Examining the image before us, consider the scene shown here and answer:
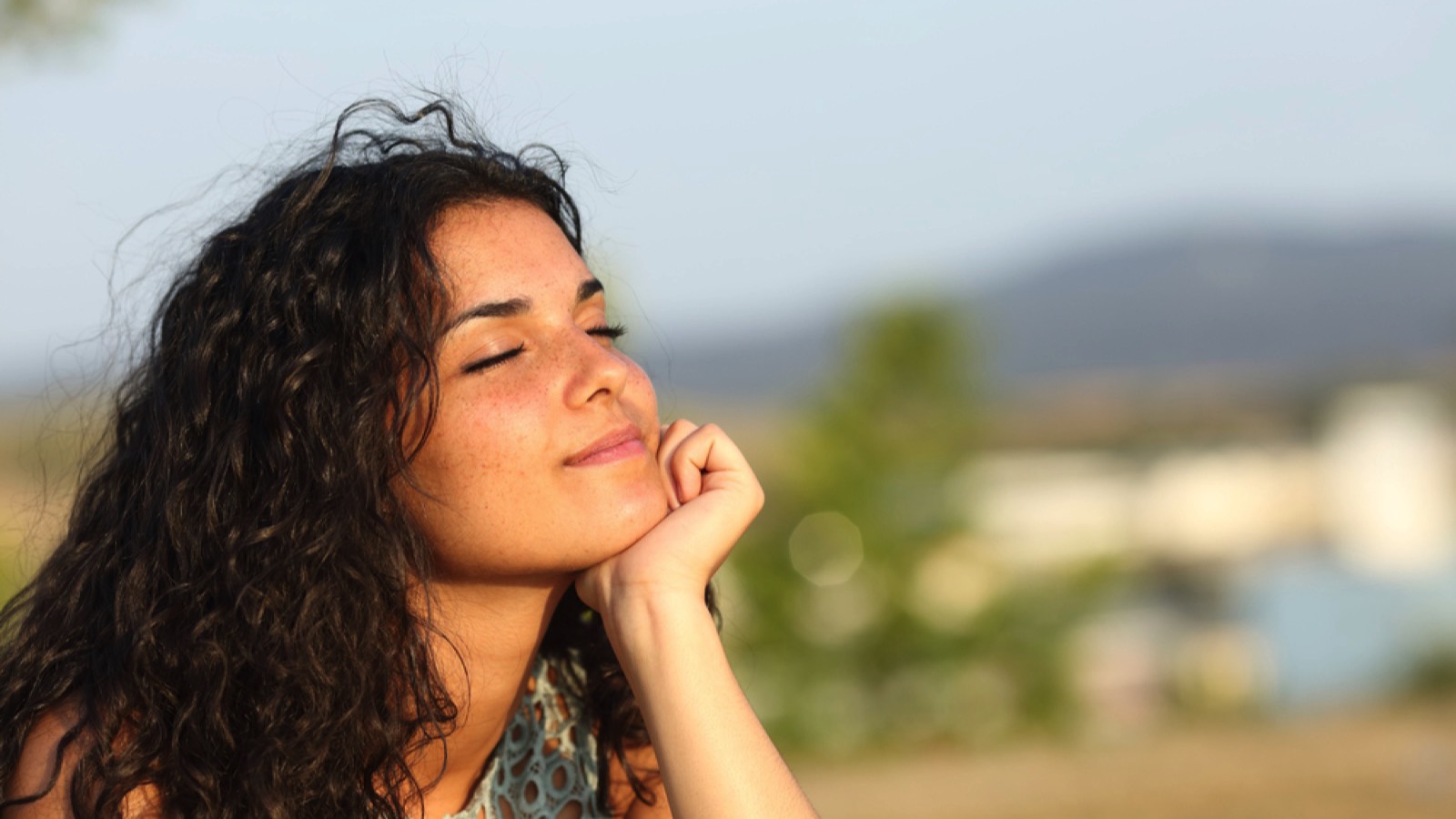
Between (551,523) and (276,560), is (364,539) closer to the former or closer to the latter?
(276,560)

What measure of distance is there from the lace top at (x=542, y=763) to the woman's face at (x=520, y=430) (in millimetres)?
523

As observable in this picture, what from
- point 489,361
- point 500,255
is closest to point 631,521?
point 489,361

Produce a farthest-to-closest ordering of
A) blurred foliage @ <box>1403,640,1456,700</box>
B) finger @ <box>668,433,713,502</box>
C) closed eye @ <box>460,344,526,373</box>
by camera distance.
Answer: blurred foliage @ <box>1403,640,1456,700</box>
finger @ <box>668,433,713,502</box>
closed eye @ <box>460,344,526,373</box>

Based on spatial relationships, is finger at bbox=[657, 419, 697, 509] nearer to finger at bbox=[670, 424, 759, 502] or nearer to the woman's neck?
finger at bbox=[670, 424, 759, 502]

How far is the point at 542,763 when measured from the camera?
2967 mm

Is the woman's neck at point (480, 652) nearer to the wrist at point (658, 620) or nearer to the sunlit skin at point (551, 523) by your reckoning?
the sunlit skin at point (551, 523)

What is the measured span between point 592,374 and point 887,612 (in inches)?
528

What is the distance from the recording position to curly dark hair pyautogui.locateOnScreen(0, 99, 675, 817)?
2.40 meters

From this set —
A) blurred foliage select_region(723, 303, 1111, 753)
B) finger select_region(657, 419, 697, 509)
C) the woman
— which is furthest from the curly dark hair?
blurred foliage select_region(723, 303, 1111, 753)

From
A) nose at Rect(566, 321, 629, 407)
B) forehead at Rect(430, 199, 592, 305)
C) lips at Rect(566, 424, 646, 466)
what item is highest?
forehead at Rect(430, 199, 592, 305)

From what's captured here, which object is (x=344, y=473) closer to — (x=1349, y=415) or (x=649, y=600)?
(x=649, y=600)

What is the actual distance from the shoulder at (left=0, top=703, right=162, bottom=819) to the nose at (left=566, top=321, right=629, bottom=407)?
96cm

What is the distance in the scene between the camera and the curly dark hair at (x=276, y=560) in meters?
2.40

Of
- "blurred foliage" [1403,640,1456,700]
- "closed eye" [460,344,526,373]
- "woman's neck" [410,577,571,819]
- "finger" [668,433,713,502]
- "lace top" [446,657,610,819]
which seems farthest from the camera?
"blurred foliage" [1403,640,1456,700]
